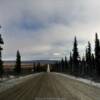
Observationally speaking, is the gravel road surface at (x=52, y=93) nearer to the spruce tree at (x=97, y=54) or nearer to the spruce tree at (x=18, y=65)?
the spruce tree at (x=97, y=54)

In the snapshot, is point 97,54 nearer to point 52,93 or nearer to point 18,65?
point 18,65

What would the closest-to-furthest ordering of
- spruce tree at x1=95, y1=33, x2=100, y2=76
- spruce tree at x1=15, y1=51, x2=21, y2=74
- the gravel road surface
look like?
the gravel road surface
spruce tree at x1=95, y1=33, x2=100, y2=76
spruce tree at x1=15, y1=51, x2=21, y2=74

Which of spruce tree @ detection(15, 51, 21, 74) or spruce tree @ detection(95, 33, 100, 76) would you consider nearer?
spruce tree @ detection(95, 33, 100, 76)

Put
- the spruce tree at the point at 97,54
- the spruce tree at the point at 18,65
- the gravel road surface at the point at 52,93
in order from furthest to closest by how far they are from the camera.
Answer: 1. the spruce tree at the point at 18,65
2. the spruce tree at the point at 97,54
3. the gravel road surface at the point at 52,93

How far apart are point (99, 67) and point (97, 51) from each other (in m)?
6.13

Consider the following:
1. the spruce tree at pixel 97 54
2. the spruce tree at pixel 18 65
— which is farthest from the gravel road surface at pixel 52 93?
the spruce tree at pixel 18 65

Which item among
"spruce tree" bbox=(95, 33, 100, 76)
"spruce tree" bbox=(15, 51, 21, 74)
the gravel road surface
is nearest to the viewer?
the gravel road surface

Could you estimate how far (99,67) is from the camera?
80.3 metres

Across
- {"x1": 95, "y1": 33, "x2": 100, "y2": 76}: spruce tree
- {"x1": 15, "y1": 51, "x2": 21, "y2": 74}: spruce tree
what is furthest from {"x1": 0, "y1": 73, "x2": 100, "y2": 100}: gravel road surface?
{"x1": 15, "y1": 51, "x2": 21, "y2": 74}: spruce tree

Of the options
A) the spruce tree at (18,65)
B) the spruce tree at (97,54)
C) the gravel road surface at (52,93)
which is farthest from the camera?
the spruce tree at (18,65)

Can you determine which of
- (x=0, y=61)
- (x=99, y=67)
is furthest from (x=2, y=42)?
(x=99, y=67)

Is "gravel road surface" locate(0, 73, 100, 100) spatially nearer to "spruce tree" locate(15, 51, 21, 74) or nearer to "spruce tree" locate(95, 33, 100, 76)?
"spruce tree" locate(95, 33, 100, 76)

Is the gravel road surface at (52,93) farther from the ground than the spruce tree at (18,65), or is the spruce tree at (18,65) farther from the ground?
the spruce tree at (18,65)

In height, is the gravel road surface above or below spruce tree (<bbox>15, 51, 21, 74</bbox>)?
below
